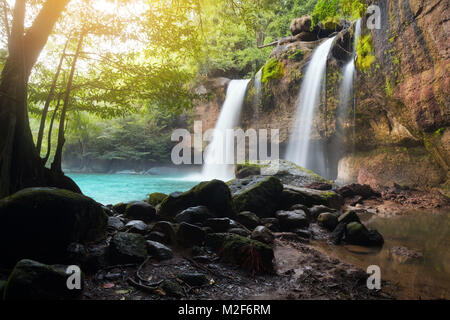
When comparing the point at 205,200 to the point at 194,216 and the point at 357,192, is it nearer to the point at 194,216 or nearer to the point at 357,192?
the point at 194,216

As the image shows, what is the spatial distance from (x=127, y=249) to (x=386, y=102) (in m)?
9.21

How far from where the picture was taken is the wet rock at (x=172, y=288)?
232 cm

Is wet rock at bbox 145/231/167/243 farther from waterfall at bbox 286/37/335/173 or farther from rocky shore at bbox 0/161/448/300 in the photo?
waterfall at bbox 286/37/335/173

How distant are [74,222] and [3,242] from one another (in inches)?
26.9

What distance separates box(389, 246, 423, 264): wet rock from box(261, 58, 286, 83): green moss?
13230 mm

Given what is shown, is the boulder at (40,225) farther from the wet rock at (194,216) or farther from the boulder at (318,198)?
the boulder at (318,198)

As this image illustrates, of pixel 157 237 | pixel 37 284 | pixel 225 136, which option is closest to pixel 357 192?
pixel 157 237

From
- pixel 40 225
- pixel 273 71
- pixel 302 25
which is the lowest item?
pixel 40 225

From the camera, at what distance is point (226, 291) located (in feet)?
8.15

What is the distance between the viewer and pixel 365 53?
9.07 metres

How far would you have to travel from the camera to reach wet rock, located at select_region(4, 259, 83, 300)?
1912 millimetres
